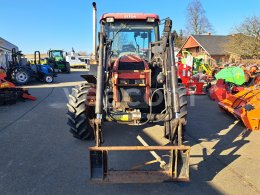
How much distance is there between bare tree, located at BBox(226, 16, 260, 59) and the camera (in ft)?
99.4

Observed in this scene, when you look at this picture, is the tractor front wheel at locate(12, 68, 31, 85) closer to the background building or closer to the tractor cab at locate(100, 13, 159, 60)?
the tractor cab at locate(100, 13, 159, 60)

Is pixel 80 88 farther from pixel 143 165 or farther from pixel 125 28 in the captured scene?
pixel 143 165

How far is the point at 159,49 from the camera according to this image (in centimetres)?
525

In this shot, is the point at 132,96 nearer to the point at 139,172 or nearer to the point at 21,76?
the point at 139,172

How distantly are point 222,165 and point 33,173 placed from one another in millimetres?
2957

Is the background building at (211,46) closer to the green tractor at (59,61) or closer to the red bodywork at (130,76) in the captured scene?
the green tractor at (59,61)

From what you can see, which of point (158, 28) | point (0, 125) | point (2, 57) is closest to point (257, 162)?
point (158, 28)

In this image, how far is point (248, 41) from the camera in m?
30.8

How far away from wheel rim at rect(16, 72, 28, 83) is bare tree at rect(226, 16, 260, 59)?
25.5 m

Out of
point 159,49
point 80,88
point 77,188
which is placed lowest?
point 77,188

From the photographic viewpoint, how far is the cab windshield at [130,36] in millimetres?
5809

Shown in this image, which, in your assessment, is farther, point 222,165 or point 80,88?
point 80,88

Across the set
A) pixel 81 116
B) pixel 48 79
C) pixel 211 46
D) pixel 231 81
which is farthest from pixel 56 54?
pixel 81 116

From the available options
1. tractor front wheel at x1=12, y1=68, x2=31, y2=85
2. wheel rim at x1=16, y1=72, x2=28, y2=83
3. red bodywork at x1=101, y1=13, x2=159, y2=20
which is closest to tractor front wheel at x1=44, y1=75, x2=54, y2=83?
tractor front wheel at x1=12, y1=68, x2=31, y2=85
